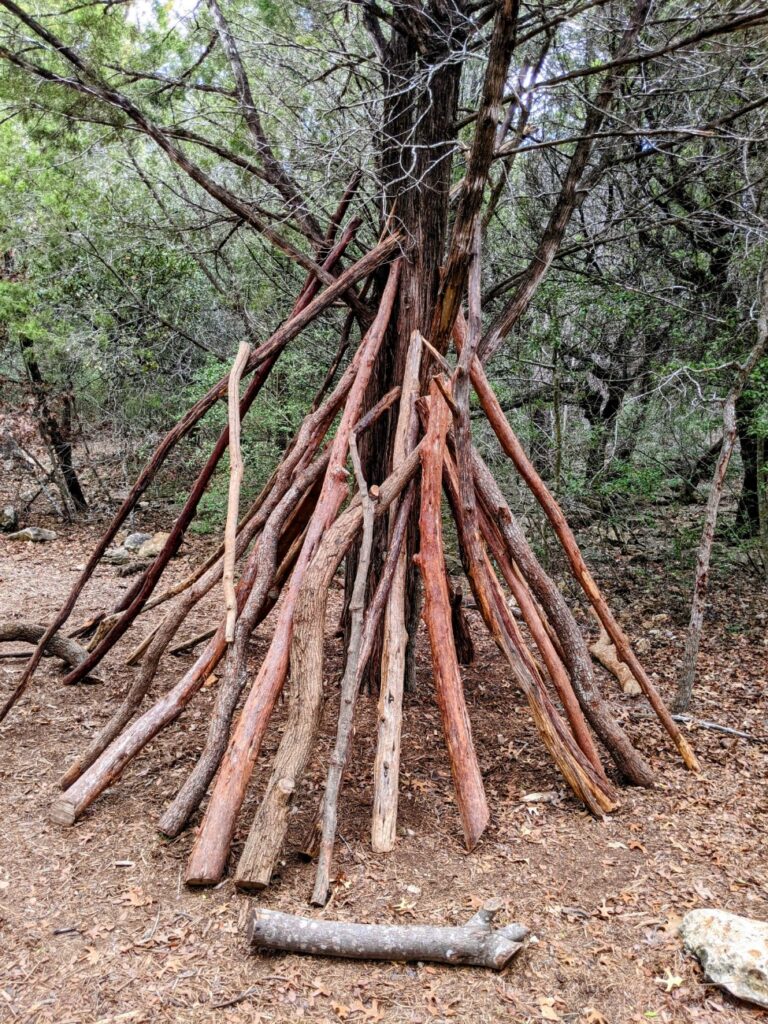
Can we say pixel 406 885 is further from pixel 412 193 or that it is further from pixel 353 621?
pixel 412 193

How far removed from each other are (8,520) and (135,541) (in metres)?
2.00

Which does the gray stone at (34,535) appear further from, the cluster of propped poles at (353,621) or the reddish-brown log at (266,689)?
the reddish-brown log at (266,689)

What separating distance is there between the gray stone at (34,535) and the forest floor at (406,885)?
17.3 ft

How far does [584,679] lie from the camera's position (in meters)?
3.59

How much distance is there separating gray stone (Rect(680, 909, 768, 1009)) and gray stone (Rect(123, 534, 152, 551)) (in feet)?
26.8

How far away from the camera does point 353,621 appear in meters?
2.92

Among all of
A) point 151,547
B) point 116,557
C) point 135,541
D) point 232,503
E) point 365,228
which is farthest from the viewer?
point 135,541

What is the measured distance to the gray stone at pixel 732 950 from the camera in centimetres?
217

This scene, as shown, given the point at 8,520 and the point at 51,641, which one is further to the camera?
the point at 8,520

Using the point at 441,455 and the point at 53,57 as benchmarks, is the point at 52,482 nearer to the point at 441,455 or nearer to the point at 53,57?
the point at 53,57

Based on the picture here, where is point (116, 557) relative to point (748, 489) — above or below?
below

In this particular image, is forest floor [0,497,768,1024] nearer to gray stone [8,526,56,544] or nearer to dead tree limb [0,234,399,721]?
dead tree limb [0,234,399,721]

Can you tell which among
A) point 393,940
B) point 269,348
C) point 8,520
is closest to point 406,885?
point 393,940

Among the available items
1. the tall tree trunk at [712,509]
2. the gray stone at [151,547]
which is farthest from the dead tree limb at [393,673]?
the gray stone at [151,547]
